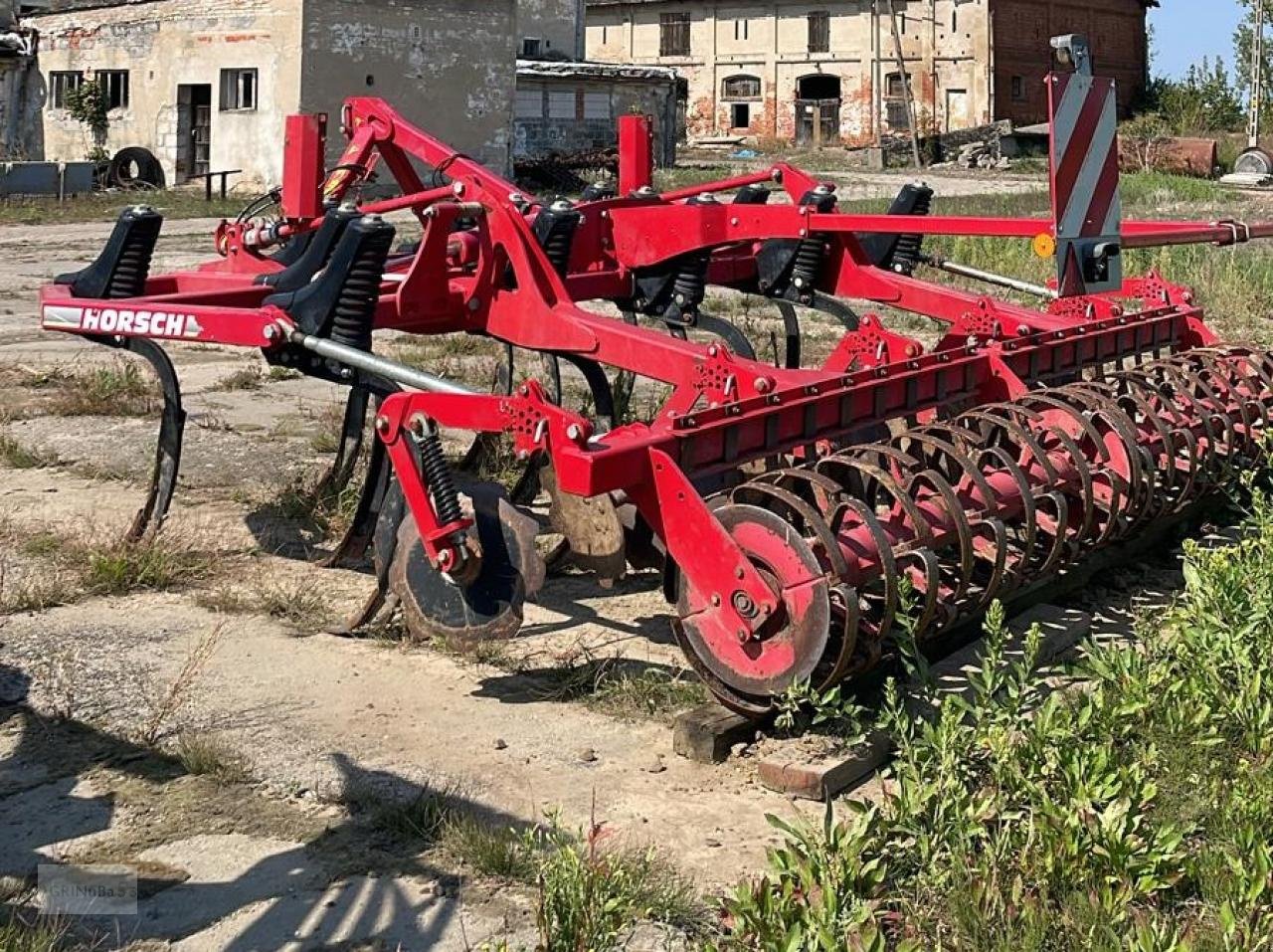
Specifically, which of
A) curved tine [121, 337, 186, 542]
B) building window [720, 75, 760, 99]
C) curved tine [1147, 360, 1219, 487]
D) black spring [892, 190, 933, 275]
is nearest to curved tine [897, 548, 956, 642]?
curved tine [1147, 360, 1219, 487]

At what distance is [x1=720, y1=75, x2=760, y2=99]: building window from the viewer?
45.2 m

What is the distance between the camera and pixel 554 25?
38906 mm

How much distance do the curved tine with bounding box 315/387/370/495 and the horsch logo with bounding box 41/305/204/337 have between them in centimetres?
101

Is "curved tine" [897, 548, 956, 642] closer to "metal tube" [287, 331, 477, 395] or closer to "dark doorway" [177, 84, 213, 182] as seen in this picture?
"metal tube" [287, 331, 477, 395]

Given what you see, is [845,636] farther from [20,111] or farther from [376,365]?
[20,111]

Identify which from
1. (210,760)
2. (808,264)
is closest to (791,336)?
(808,264)

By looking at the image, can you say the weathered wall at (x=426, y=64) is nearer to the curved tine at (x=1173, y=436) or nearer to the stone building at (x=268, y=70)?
the stone building at (x=268, y=70)

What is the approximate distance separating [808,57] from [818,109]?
4.72ft

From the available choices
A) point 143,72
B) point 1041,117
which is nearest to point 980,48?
point 1041,117

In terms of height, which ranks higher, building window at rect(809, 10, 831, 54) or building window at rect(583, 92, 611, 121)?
building window at rect(809, 10, 831, 54)

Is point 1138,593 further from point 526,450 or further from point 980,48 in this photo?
point 980,48

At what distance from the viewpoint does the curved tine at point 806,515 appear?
13.8ft

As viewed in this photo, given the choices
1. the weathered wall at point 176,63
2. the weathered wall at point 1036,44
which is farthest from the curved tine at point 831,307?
the weathered wall at point 1036,44

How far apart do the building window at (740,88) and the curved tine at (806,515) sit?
42185mm
